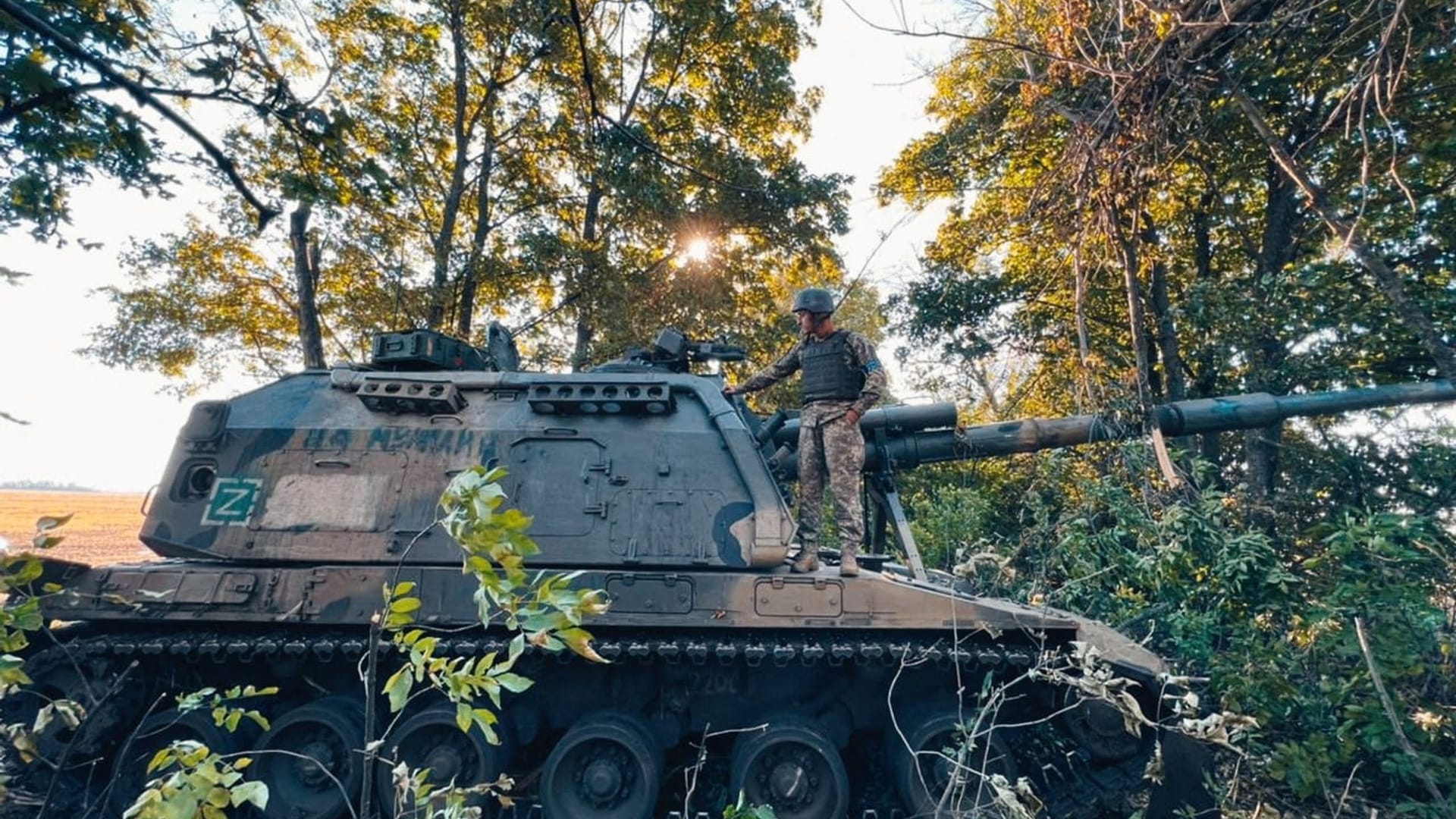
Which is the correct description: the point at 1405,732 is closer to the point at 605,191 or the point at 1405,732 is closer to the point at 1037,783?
the point at 1037,783

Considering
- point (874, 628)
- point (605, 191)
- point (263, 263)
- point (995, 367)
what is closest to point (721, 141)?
point (605, 191)

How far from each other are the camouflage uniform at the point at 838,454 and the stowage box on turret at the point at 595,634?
1.22 ft

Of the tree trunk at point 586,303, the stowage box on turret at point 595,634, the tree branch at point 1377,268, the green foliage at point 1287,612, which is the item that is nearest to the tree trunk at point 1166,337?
the green foliage at point 1287,612

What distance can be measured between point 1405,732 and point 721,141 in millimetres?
13020

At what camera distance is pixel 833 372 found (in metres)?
5.38

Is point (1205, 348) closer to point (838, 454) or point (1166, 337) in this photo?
point (1166, 337)

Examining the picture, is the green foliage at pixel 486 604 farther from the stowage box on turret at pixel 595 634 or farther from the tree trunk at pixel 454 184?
the tree trunk at pixel 454 184

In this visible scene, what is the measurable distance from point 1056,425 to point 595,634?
17.4ft

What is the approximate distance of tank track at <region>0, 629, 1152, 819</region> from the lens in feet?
14.2

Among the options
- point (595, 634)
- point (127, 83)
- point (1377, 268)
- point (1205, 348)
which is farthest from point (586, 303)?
point (127, 83)

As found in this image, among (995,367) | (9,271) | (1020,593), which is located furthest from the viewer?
(995,367)

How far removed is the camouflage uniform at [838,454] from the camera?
17.1ft

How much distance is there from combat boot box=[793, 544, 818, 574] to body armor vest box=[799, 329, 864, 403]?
1127 mm

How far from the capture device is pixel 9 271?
1.59 metres
